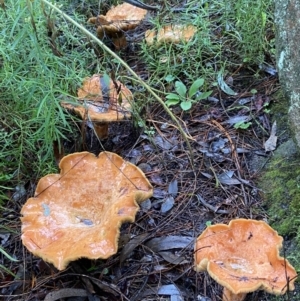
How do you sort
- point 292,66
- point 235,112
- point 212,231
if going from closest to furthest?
1. point 212,231
2. point 292,66
3. point 235,112

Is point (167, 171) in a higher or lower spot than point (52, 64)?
lower

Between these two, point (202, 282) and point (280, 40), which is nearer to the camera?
point (202, 282)

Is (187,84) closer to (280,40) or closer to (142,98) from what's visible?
(142,98)

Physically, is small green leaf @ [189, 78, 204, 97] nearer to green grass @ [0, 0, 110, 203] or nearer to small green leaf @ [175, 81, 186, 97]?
small green leaf @ [175, 81, 186, 97]

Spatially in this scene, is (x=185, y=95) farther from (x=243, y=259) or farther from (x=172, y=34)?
(x=243, y=259)

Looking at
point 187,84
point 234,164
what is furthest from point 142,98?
point 234,164

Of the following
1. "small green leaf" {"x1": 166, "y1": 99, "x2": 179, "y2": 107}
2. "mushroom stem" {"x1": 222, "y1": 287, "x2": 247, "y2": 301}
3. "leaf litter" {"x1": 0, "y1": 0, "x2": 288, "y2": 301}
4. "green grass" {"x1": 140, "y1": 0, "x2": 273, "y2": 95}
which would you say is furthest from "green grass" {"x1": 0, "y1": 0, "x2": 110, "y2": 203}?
"mushroom stem" {"x1": 222, "y1": 287, "x2": 247, "y2": 301}

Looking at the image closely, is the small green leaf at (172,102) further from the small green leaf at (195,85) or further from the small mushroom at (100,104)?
the small mushroom at (100,104)
